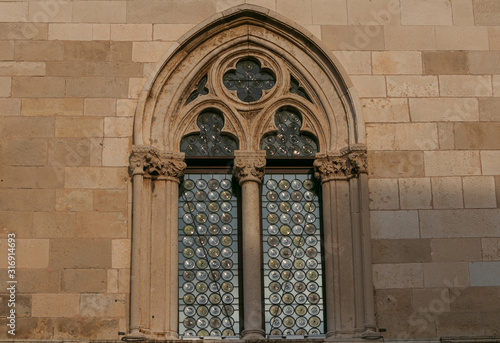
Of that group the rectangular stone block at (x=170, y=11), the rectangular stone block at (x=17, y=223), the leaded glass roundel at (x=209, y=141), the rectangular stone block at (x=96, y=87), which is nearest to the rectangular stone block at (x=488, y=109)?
the leaded glass roundel at (x=209, y=141)

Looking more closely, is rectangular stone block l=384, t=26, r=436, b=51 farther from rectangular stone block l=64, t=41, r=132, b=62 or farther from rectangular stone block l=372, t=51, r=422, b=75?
rectangular stone block l=64, t=41, r=132, b=62

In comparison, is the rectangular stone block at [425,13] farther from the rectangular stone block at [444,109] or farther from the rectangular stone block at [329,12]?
the rectangular stone block at [444,109]

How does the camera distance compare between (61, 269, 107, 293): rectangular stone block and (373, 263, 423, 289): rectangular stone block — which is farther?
(373, 263, 423, 289): rectangular stone block

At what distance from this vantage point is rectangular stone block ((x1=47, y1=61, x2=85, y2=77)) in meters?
17.2

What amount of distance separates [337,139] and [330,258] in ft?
5.59

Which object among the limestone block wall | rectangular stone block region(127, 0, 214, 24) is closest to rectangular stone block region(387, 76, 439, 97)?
the limestone block wall

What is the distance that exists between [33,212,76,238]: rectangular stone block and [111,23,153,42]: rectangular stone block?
2670mm

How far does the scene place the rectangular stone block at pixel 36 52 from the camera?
17.3 m

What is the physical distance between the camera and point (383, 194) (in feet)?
55.1

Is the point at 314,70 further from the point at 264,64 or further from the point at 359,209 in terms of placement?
the point at 359,209

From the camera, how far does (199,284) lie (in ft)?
54.5

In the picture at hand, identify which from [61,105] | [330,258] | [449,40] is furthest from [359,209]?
[61,105]

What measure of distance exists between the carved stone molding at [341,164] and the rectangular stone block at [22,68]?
13.2 feet

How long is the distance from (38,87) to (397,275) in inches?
218
